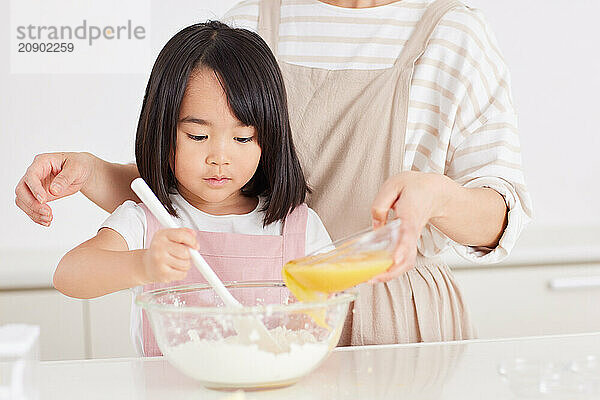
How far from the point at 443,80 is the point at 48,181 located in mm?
531

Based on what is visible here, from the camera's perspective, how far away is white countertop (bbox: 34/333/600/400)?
29.8 inches

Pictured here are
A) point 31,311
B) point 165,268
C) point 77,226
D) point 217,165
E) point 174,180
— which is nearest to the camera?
point 165,268

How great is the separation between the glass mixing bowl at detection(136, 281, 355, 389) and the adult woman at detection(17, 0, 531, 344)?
260 millimetres

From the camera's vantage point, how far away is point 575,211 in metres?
2.34

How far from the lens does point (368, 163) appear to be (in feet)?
3.61

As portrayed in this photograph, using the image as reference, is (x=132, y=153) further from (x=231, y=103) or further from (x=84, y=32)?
(x=231, y=103)

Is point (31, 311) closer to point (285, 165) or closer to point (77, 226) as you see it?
point (77, 226)

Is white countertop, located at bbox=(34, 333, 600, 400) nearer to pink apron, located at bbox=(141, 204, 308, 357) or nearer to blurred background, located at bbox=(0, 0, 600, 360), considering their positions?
pink apron, located at bbox=(141, 204, 308, 357)

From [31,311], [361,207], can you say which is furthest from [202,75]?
[31,311]

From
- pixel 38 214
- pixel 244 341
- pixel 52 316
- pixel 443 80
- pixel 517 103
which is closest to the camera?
pixel 244 341

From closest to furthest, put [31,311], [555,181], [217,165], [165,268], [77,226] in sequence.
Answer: [165,268] → [217,165] → [31,311] → [77,226] → [555,181]

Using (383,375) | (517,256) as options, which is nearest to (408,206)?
(383,375)

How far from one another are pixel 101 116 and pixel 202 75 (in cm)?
116

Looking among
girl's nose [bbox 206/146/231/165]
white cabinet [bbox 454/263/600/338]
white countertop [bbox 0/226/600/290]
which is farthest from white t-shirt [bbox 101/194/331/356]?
white cabinet [bbox 454/263/600/338]
